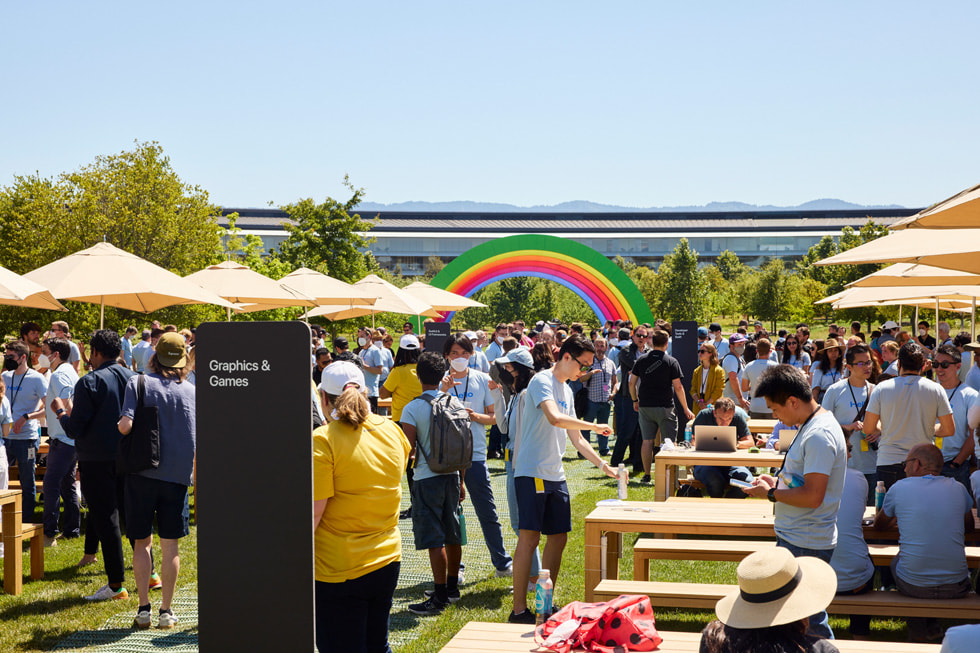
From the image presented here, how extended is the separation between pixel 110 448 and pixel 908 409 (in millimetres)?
6373

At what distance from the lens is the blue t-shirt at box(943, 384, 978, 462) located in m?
7.25

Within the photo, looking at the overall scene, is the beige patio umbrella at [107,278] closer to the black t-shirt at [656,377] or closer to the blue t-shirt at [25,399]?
the blue t-shirt at [25,399]

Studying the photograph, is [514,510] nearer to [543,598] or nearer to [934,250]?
[543,598]

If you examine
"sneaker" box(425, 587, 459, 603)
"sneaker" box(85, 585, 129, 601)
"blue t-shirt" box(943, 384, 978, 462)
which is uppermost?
"blue t-shirt" box(943, 384, 978, 462)

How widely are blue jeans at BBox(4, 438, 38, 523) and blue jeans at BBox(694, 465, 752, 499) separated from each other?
6.63m

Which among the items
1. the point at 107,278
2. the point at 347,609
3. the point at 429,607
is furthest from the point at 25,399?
the point at 347,609

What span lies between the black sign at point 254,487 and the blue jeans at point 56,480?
5154 millimetres

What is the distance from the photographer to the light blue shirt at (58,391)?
771 cm

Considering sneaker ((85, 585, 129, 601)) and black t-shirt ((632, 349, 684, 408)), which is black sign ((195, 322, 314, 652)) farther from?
black t-shirt ((632, 349, 684, 408))

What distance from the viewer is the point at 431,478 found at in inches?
245

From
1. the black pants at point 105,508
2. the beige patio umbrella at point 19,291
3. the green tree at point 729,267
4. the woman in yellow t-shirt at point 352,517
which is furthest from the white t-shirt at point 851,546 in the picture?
the green tree at point 729,267

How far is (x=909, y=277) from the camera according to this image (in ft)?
32.9

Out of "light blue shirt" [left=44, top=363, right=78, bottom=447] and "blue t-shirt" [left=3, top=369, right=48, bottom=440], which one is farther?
"blue t-shirt" [left=3, top=369, right=48, bottom=440]

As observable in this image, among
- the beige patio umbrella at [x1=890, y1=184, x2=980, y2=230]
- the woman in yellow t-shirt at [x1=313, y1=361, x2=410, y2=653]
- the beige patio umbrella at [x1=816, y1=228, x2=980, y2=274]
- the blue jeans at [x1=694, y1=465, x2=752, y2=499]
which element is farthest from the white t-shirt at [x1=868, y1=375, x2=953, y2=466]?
the woman in yellow t-shirt at [x1=313, y1=361, x2=410, y2=653]
